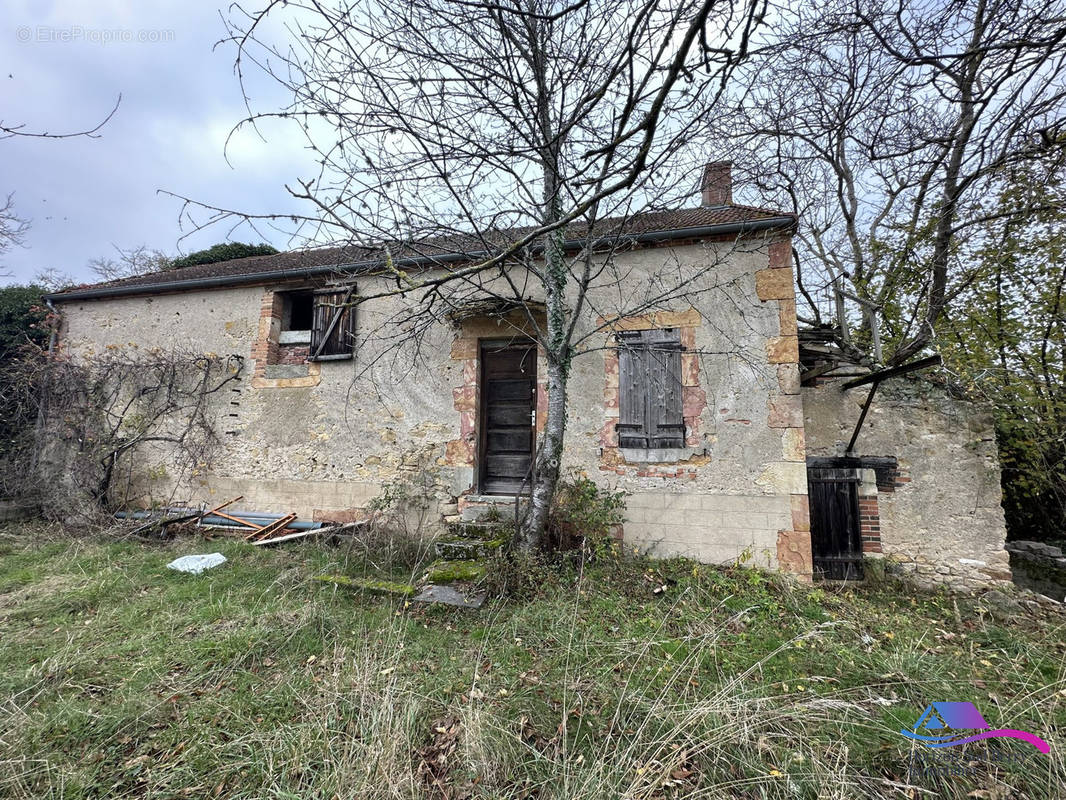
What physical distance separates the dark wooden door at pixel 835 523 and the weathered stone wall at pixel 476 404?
1.07m

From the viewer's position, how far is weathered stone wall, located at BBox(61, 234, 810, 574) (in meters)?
4.99

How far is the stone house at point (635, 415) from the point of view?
504 centimetres

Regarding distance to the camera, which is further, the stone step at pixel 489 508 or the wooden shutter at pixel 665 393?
the stone step at pixel 489 508

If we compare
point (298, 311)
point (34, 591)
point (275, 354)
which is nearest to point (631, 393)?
point (275, 354)

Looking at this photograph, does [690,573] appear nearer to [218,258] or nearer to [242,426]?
[242,426]

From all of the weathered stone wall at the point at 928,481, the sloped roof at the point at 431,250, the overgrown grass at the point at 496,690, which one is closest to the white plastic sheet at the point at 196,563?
the overgrown grass at the point at 496,690

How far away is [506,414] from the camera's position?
6293 millimetres

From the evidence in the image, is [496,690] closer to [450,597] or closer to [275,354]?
[450,597]

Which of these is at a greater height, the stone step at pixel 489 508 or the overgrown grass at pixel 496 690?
the stone step at pixel 489 508

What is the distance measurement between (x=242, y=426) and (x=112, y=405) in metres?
2.40

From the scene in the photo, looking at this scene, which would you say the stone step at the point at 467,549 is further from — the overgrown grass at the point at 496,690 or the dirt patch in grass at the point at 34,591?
the dirt patch in grass at the point at 34,591

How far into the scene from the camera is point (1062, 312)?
607 centimetres

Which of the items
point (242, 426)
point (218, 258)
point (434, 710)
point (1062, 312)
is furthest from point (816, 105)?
point (218, 258)

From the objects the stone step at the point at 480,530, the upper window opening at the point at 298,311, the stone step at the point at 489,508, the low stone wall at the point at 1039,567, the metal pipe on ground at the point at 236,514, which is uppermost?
the upper window opening at the point at 298,311
